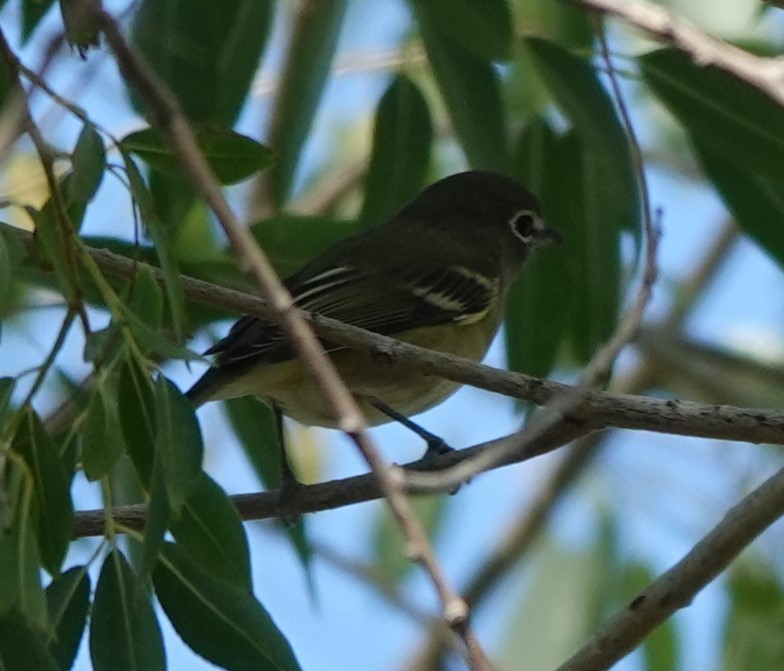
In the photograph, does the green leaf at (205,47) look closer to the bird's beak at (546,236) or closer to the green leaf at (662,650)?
the bird's beak at (546,236)

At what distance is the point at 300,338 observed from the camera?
62.2 inches

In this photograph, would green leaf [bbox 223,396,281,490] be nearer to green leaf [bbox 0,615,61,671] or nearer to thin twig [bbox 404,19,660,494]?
green leaf [bbox 0,615,61,671]

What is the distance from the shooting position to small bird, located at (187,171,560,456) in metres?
3.99

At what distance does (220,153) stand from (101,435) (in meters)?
0.77

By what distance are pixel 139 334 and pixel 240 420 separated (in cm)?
187

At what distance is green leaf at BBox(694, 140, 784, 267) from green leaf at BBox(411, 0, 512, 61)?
0.65 m

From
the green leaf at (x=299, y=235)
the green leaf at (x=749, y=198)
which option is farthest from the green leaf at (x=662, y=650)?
the green leaf at (x=299, y=235)

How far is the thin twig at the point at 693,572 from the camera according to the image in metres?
2.77

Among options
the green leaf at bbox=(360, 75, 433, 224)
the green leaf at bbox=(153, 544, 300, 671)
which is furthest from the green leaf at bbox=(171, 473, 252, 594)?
the green leaf at bbox=(360, 75, 433, 224)

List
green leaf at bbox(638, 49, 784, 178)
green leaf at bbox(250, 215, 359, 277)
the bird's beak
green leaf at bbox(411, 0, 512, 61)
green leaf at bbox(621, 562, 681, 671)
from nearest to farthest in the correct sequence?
green leaf at bbox(411, 0, 512, 61), green leaf at bbox(638, 49, 784, 178), green leaf at bbox(250, 215, 359, 277), the bird's beak, green leaf at bbox(621, 562, 681, 671)

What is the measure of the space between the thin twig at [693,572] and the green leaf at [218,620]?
569 mm

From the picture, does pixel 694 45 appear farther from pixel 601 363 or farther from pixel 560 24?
pixel 560 24

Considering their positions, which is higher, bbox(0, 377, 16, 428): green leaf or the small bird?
the small bird

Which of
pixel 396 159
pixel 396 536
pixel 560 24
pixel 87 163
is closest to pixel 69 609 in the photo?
pixel 87 163
